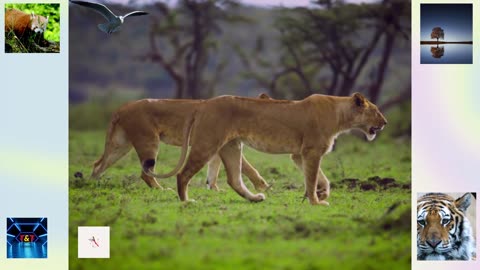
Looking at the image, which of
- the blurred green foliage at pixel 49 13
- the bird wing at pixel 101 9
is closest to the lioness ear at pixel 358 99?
the bird wing at pixel 101 9

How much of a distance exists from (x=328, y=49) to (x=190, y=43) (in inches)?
44.6

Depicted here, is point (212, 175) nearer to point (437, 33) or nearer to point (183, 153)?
point (183, 153)

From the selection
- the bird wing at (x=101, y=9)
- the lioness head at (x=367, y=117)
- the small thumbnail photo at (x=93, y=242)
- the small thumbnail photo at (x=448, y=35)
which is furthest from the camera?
the lioness head at (x=367, y=117)

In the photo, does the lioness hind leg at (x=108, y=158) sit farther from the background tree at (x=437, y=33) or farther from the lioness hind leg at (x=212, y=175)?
the background tree at (x=437, y=33)

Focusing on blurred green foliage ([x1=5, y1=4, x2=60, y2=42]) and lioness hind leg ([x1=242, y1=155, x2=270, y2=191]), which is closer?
blurred green foliage ([x1=5, y1=4, x2=60, y2=42])

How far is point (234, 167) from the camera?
8.36 meters

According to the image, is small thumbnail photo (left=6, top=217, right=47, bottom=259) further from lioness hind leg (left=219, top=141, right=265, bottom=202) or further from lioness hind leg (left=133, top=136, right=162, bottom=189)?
lioness hind leg (left=219, top=141, right=265, bottom=202)

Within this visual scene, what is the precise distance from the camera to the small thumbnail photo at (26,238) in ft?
26.5

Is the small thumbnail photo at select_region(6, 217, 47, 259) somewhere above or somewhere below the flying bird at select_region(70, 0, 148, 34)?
below

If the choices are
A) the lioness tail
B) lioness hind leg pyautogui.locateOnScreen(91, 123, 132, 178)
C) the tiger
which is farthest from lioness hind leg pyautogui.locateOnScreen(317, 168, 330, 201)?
lioness hind leg pyautogui.locateOnScreen(91, 123, 132, 178)

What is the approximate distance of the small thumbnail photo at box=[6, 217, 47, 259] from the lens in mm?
8070

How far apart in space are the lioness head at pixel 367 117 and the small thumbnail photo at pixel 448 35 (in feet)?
1.78

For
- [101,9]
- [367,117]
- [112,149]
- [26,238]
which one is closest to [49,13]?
[101,9]

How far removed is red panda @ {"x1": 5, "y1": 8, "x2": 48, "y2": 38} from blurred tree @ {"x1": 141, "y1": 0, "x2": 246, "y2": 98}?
101 centimetres
